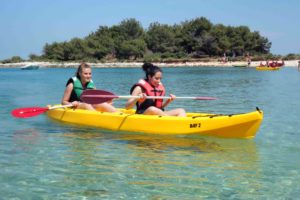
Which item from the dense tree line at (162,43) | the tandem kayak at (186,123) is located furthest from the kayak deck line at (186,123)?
the dense tree line at (162,43)

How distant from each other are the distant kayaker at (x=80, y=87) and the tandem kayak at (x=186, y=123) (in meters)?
0.31

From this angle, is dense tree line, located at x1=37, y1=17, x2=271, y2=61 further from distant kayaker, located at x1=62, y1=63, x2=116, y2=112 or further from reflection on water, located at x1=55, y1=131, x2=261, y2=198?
reflection on water, located at x1=55, y1=131, x2=261, y2=198

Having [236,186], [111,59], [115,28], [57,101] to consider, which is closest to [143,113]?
[236,186]

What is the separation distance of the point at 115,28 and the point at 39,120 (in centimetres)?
7899

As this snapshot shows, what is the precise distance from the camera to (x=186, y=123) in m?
6.76

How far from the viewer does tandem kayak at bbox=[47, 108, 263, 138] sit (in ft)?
21.2

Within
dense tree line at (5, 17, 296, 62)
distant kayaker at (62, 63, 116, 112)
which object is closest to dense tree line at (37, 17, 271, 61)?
dense tree line at (5, 17, 296, 62)

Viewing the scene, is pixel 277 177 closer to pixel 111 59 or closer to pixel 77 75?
pixel 77 75

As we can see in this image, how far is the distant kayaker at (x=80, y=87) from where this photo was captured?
8102 millimetres

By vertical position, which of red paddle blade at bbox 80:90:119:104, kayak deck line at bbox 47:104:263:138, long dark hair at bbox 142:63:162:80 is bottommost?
kayak deck line at bbox 47:104:263:138

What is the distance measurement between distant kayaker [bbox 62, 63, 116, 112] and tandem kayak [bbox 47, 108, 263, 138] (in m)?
0.31

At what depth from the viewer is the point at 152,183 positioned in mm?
4449

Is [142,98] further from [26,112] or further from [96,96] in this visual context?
[26,112]

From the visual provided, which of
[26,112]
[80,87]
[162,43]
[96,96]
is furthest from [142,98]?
[162,43]
